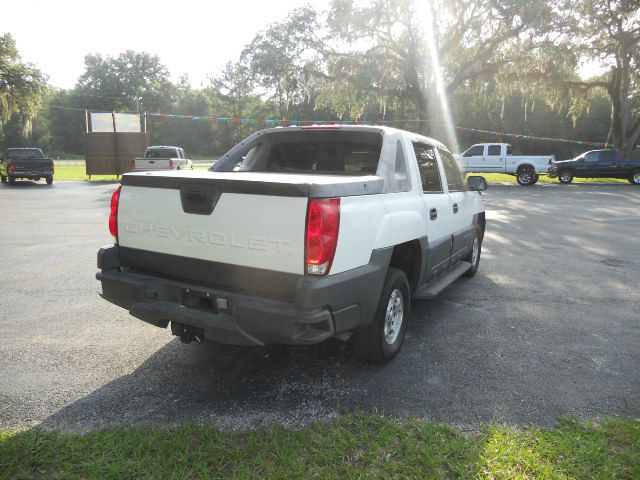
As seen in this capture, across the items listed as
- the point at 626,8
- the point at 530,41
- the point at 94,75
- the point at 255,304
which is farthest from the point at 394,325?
the point at 94,75

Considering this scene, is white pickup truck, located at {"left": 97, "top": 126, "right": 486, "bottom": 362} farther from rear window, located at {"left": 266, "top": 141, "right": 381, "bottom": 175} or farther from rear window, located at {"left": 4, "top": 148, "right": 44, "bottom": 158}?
rear window, located at {"left": 4, "top": 148, "right": 44, "bottom": 158}

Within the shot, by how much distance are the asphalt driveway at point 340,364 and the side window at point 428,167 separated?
1336mm

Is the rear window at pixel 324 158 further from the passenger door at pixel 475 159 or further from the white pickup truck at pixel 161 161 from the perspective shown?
the passenger door at pixel 475 159

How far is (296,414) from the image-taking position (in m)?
2.99

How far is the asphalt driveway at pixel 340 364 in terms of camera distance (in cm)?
303

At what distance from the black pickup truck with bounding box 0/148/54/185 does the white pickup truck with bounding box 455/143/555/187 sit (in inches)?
784

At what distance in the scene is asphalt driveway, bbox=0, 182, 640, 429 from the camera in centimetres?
303

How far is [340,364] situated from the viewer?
3.72 metres

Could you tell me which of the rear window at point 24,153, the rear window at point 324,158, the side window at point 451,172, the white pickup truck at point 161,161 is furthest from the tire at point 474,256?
the rear window at point 24,153

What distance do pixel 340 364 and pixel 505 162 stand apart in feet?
77.1

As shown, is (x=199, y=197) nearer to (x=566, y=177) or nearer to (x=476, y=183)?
(x=476, y=183)

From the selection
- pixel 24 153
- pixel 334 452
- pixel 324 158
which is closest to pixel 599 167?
pixel 324 158

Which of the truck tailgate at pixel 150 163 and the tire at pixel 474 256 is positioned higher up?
the truck tailgate at pixel 150 163

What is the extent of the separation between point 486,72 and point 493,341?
23.2 m
